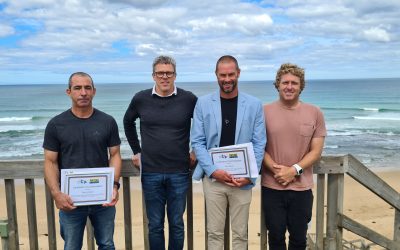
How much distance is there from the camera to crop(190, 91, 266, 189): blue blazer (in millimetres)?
3057

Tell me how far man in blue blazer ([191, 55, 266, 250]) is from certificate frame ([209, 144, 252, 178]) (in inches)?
1.6

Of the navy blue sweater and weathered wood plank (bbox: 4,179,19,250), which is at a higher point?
the navy blue sweater

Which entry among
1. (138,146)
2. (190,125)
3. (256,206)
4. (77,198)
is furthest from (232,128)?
(256,206)

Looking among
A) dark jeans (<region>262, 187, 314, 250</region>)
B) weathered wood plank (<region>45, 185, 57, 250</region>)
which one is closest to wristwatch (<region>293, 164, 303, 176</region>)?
dark jeans (<region>262, 187, 314, 250</region>)

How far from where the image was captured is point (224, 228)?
3342 millimetres

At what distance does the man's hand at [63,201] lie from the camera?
9.50 ft

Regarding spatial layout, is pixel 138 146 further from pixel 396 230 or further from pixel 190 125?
pixel 396 230

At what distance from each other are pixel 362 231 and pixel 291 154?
3.65 ft

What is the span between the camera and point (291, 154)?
122 inches

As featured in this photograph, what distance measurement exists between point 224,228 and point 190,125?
3.08 feet

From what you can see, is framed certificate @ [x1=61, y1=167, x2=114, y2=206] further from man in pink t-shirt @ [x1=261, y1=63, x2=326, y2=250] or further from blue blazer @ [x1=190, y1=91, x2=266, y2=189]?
man in pink t-shirt @ [x1=261, y1=63, x2=326, y2=250]

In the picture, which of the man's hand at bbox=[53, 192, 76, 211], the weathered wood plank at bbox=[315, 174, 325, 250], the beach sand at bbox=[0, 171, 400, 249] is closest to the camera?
the man's hand at bbox=[53, 192, 76, 211]

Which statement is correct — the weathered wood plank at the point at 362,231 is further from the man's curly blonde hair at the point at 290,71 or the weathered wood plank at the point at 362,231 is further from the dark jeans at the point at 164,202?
the dark jeans at the point at 164,202

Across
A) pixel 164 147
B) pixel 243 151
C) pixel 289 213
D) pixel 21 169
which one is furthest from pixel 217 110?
pixel 21 169
